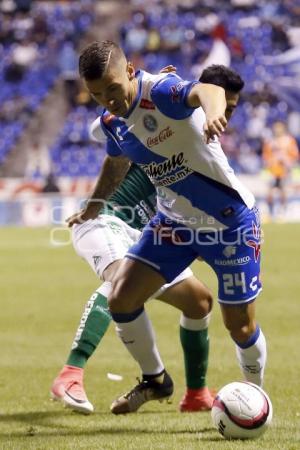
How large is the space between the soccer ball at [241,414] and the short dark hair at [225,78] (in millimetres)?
1876

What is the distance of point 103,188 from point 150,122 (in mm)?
1201

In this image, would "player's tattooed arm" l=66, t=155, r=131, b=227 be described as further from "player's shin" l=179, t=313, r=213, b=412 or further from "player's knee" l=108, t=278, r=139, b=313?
"player's shin" l=179, t=313, r=213, b=412

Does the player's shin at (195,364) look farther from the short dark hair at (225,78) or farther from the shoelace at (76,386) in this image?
the short dark hair at (225,78)

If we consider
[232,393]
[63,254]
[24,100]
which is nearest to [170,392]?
[232,393]

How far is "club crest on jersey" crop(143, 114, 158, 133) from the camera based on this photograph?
5.14 meters

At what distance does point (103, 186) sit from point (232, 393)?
5.68ft

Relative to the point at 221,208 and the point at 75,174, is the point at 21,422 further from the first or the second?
the point at 75,174

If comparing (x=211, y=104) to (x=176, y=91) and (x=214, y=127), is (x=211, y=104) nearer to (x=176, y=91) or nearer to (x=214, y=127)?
(x=214, y=127)

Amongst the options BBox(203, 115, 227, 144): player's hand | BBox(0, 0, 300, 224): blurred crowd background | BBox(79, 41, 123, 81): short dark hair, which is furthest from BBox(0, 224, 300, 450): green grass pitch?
BBox(0, 0, 300, 224): blurred crowd background

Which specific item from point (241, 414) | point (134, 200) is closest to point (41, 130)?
point (134, 200)

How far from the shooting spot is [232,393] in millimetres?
5113

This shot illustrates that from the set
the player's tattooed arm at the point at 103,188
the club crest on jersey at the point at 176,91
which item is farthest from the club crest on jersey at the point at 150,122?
the player's tattooed arm at the point at 103,188

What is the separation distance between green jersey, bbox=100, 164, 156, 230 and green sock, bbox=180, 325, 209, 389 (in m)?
0.90

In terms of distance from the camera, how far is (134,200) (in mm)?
6809
